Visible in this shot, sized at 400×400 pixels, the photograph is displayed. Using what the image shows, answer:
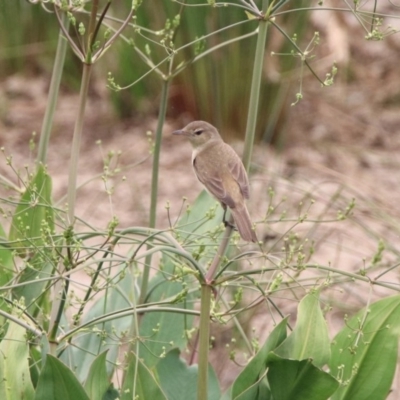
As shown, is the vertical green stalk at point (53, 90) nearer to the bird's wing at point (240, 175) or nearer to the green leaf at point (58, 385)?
the bird's wing at point (240, 175)

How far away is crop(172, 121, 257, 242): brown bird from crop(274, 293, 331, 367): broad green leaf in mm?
328

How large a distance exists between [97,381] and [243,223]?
0.63 meters

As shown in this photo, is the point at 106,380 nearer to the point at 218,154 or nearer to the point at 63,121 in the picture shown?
the point at 218,154

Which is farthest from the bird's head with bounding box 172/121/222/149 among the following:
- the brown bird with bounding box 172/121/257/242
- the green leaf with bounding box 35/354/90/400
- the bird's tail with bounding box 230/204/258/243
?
the green leaf with bounding box 35/354/90/400

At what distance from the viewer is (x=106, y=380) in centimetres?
295

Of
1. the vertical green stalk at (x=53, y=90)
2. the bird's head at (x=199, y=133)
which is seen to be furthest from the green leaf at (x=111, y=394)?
the bird's head at (x=199, y=133)

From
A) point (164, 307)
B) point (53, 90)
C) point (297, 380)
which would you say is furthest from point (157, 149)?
point (297, 380)

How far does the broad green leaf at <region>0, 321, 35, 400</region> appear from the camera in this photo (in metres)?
2.92

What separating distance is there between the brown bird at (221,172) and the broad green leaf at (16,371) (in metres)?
0.74

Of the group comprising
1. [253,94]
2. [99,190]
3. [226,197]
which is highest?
[253,94]

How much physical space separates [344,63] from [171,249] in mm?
5436

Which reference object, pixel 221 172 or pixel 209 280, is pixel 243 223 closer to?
pixel 209 280

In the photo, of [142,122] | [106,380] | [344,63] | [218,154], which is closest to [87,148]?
[142,122]

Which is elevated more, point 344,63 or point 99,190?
point 344,63
